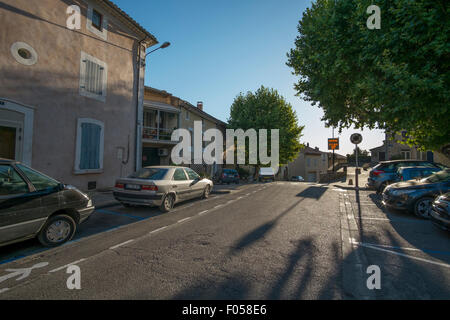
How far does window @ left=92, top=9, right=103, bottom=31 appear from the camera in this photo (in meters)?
10.8

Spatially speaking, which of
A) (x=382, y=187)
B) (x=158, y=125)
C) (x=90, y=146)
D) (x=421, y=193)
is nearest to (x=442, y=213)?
(x=421, y=193)

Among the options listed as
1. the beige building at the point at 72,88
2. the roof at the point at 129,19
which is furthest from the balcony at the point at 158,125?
the roof at the point at 129,19

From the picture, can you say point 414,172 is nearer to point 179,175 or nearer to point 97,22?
point 179,175

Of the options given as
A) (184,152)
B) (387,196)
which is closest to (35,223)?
(387,196)

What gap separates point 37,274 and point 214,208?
5.29m

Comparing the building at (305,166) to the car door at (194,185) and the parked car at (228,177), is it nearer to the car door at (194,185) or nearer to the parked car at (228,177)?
the parked car at (228,177)

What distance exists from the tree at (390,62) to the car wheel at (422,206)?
255 cm

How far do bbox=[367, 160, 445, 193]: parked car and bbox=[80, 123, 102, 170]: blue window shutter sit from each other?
13648mm

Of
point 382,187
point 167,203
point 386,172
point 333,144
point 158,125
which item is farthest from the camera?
point 333,144

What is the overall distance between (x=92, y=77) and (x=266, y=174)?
22072 millimetres

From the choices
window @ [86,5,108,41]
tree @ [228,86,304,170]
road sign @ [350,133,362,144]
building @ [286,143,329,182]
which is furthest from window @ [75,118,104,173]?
building @ [286,143,329,182]

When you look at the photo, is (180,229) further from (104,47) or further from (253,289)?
(104,47)

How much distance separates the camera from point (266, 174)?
28.6 metres

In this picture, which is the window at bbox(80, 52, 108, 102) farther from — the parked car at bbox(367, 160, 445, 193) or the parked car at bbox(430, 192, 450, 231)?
the parked car at bbox(367, 160, 445, 193)
